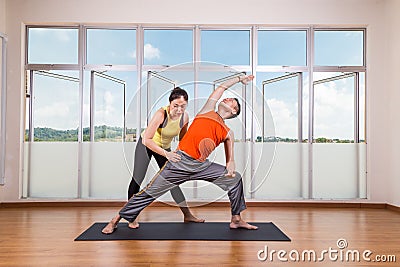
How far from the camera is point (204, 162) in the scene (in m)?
4.00

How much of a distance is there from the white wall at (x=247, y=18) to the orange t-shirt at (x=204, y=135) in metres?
2.89

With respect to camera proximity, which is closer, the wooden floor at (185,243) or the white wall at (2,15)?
the wooden floor at (185,243)

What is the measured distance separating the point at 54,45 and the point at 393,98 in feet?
14.9

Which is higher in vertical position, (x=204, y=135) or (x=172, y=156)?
(x=204, y=135)

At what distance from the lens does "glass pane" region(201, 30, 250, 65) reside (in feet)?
21.6

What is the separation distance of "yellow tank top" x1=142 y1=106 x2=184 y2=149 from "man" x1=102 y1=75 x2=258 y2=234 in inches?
4.4

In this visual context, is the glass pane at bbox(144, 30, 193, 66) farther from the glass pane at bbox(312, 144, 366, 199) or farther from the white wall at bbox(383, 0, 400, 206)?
the white wall at bbox(383, 0, 400, 206)

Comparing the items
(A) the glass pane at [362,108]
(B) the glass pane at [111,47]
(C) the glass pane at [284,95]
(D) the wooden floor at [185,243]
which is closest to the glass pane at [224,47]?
(C) the glass pane at [284,95]

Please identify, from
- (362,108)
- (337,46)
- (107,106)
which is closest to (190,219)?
(107,106)

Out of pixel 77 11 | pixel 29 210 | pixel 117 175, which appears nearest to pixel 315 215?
pixel 117 175

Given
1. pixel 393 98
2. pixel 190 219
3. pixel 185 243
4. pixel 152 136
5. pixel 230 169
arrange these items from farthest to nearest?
pixel 393 98, pixel 190 219, pixel 230 169, pixel 152 136, pixel 185 243

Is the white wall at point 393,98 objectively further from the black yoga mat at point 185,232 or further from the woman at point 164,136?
the woman at point 164,136

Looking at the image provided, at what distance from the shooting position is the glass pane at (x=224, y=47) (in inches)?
260

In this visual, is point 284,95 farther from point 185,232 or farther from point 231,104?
point 185,232
